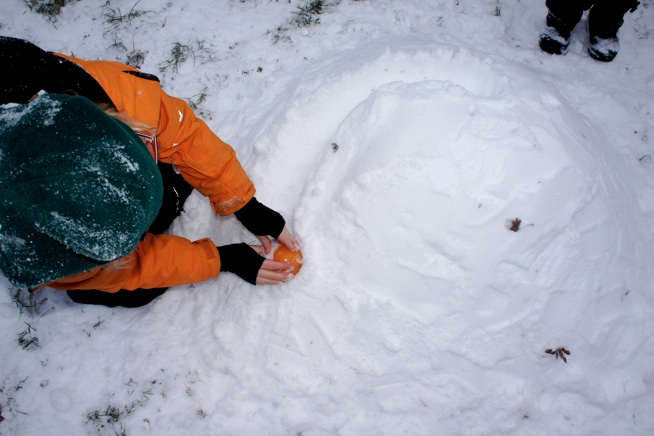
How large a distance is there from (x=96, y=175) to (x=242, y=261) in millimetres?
903

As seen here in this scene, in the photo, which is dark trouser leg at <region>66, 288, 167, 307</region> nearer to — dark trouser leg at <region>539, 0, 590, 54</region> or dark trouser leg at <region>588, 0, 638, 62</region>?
dark trouser leg at <region>539, 0, 590, 54</region>

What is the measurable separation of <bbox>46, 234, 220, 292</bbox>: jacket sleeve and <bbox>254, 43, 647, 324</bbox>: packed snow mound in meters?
0.50

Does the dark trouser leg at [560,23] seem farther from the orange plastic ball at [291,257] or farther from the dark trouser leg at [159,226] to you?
the dark trouser leg at [159,226]

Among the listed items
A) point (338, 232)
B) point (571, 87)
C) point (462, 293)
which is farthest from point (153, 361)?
point (571, 87)

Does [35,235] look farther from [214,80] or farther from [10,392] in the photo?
[214,80]

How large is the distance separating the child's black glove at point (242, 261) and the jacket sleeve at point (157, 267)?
0.05 meters

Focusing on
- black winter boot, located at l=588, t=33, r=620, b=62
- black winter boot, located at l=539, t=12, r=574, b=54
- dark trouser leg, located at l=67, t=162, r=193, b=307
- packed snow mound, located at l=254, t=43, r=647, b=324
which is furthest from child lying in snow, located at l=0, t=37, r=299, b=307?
black winter boot, located at l=588, t=33, r=620, b=62

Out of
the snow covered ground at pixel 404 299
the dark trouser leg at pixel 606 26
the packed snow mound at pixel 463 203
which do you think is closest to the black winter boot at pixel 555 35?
the dark trouser leg at pixel 606 26

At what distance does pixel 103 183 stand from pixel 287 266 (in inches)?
39.0

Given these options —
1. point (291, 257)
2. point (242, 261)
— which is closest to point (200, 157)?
point (242, 261)

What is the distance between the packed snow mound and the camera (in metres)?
1.93

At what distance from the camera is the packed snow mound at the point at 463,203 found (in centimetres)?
193

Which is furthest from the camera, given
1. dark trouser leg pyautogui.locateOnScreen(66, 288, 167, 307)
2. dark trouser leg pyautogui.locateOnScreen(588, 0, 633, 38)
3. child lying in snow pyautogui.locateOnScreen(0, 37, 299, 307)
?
dark trouser leg pyautogui.locateOnScreen(588, 0, 633, 38)

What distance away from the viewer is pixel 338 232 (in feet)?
6.84
